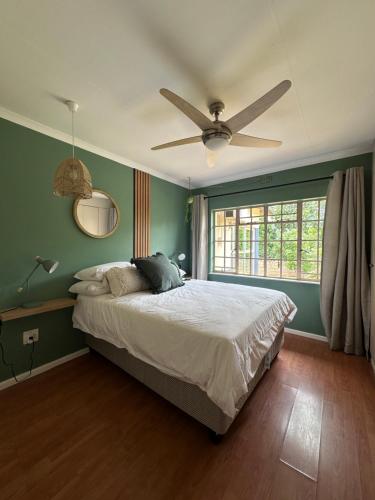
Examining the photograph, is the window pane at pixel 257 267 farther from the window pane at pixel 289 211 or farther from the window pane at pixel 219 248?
the window pane at pixel 289 211

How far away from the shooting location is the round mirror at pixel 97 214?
240 centimetres

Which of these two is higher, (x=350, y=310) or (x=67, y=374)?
(x=350, y=310)

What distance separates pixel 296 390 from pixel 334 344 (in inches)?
44.8

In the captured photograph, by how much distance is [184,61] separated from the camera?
4.41 ft

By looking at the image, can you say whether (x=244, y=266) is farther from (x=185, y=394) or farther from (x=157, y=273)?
(x=185, y=394)

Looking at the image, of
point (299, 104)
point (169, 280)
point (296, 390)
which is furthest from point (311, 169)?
point (296, 390)

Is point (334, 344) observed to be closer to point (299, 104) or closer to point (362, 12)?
point (299, 104)

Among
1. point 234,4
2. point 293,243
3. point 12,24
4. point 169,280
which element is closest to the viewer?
point 234,4

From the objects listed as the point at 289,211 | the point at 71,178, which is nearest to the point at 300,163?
the point at 289,211

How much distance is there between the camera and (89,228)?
2.49m

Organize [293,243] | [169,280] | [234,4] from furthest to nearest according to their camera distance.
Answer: [293,243] < [169,280] < [234,4]

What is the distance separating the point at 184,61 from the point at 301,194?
7.87 ft

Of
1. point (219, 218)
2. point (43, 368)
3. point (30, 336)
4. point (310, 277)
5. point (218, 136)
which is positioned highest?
point (218, 136)

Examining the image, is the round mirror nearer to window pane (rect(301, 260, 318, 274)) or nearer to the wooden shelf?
the wooden shelf
